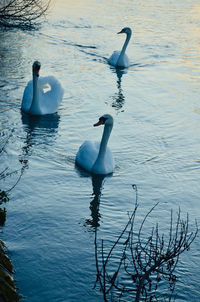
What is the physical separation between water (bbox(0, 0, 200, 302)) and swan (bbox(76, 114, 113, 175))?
0.21 m

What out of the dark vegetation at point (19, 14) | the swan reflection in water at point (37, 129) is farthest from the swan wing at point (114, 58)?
Answer: the dark vegetation at point (19, 14)

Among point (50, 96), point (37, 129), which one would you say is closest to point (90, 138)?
point (37, 129)

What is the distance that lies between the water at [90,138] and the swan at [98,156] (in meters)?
0.21

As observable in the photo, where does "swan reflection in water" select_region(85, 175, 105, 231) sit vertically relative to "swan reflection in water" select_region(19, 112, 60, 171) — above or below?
below

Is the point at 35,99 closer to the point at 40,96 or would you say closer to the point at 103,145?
the point at 40,96

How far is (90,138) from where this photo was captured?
13141mm

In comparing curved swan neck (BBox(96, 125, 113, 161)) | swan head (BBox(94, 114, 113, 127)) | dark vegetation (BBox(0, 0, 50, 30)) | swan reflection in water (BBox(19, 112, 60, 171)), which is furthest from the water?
dark vegetation (BBox(0, 0, 50, 30))

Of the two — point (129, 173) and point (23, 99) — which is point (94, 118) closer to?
point (23, 99)

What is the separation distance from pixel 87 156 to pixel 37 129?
2.77m

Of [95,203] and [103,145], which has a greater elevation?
[103,145]

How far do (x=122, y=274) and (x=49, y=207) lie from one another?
2.37m

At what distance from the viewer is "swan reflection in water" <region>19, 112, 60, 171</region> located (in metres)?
12.1

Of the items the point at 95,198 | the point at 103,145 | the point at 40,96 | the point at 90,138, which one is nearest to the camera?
the point at 95,198

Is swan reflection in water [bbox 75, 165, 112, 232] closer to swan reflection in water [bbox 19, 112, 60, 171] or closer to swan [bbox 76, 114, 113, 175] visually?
swan [bbox 76, 114, 113, 175]
